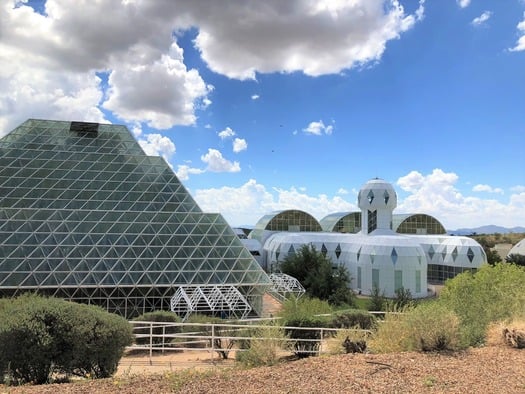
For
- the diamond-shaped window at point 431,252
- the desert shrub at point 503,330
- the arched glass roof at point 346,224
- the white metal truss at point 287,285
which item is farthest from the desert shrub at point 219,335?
the arched glass roof at point 346,224

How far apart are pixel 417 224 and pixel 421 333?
2211 inches

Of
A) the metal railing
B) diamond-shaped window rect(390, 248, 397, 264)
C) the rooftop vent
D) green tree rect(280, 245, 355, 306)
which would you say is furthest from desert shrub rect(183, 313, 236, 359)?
the rooftop vent

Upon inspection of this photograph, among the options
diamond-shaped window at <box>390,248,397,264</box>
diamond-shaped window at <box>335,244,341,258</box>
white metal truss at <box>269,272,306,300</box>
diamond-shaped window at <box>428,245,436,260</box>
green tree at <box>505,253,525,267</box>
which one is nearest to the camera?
white metal truss at <box>269,272,306,300</box>

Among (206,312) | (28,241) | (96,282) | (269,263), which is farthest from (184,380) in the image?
(269,263)

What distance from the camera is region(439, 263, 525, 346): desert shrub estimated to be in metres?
9.82

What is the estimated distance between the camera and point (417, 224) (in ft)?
199

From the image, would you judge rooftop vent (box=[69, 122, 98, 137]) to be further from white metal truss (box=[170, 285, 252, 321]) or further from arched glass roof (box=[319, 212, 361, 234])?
arched glass roof (box=[319, 212, 361, 234])

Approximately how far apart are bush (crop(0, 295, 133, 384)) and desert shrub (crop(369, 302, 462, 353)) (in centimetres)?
534

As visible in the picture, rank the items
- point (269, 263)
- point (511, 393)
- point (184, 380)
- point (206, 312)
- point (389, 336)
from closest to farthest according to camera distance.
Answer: point (511, 393) < point (184, 380) < point (389, 336) < point (206, 312) < point (269, 263)

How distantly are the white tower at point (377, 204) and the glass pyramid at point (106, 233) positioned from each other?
25378mm

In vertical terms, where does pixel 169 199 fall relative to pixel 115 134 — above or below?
below

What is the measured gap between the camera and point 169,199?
102 ft

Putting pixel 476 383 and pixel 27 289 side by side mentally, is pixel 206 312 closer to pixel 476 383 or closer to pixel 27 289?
pixel 27 289

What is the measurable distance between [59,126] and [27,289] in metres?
20.5
